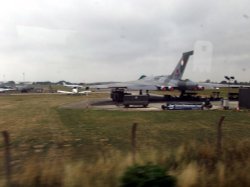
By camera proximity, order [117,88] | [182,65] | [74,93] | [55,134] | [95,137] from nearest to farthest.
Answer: [95,137] → [55,134] → [117,88] → [182,65] → [74,93]

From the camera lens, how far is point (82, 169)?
7.77m

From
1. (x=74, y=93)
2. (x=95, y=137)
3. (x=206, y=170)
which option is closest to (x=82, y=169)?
(x=206, y=170)

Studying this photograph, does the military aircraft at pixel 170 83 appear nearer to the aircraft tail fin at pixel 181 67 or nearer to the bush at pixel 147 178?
the aircraft tail fin at pixel 181 67

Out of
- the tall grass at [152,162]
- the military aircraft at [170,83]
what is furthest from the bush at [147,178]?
the military aircraft at [170,83]

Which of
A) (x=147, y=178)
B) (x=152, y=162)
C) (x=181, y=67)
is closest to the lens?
(x=147, y=178)

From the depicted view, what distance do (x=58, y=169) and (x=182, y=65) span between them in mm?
53654

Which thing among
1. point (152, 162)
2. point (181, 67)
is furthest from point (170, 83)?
point (152, 162)

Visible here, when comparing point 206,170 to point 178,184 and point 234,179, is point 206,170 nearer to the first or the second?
point 234,179

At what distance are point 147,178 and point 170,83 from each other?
167 feet

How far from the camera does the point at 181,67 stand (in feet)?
196

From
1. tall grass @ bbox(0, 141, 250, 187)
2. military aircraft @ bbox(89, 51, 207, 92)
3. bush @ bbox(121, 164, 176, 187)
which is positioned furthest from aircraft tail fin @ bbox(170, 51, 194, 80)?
bush @ bbox(121, 164, 176, 187)

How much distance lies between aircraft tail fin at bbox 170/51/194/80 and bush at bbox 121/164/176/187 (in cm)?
5320

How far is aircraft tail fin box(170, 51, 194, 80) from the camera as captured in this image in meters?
59.0

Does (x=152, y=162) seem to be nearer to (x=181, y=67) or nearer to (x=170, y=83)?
(x=170, y=83)
